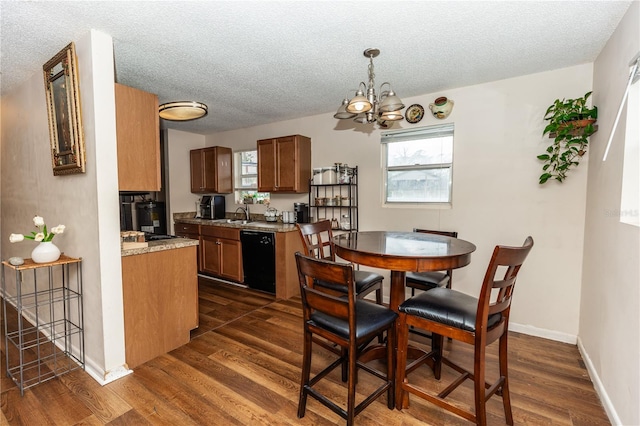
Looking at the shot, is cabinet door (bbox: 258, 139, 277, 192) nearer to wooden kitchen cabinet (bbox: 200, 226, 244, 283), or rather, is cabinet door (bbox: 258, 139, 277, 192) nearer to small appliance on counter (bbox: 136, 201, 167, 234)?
wooden kitchen cabinet (bbox: 200, 226, 244, 283)

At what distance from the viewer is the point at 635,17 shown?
1637 mm

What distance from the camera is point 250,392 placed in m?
1.94

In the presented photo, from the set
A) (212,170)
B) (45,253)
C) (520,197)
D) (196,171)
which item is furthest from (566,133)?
(196,171)

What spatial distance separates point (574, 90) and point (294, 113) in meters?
2.93

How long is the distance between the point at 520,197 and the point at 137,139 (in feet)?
10.9

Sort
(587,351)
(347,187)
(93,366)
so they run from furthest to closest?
(347,187)
(587,351)
(93,366)

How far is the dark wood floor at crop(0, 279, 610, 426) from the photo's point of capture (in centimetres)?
171

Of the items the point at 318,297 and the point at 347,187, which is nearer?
the point at 318,297

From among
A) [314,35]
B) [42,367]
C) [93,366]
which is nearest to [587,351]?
[314,35]

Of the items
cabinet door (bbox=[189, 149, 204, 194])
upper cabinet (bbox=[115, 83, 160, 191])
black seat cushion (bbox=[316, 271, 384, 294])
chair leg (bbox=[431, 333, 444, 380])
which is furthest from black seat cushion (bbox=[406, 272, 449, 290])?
cabinet door (bbox=[189, 149, 204, 194])

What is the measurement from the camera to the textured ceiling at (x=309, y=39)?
1.74 metres

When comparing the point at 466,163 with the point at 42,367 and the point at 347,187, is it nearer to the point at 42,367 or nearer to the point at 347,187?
the point at 347,187

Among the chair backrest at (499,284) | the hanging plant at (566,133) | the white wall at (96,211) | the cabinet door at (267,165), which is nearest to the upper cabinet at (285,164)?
the cabinet door at (267,165)

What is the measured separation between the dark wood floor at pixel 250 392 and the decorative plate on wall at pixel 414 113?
7.50 ft
